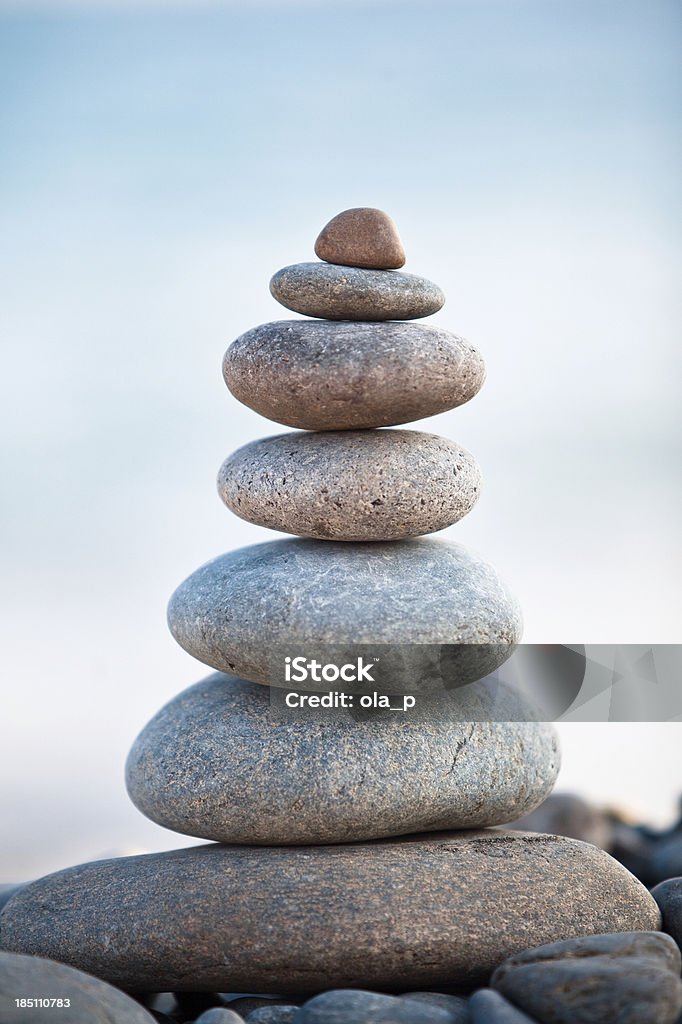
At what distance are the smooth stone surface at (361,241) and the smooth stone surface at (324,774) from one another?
1.71 meters

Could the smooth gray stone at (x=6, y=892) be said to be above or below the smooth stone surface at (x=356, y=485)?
below

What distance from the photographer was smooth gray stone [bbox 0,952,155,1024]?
9.12 feet

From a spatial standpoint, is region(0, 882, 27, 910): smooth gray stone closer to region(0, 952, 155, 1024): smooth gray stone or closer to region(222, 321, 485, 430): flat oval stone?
region(0, 952, 155, 1024): smooth gray stone

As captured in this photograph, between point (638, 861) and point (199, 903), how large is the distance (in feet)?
9.91

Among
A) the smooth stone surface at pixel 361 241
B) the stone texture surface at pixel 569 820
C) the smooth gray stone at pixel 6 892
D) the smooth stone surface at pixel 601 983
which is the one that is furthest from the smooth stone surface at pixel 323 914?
the stone texture surface at pixel 569 820

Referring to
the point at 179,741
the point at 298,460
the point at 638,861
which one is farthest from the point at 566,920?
the point at 638,861

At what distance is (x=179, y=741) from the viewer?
4062 mm

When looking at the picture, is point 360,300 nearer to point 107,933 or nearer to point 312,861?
point 312,861

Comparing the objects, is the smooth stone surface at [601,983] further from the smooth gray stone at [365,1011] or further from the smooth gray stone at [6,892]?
the smooth gray stone at [6,892]

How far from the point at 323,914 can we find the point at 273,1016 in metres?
0.37

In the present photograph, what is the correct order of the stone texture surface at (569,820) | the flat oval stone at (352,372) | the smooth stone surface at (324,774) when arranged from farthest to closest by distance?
the stone texture surface at (569,820), the flat oval stone at (352,372), the smooth stone surface at (324,774)

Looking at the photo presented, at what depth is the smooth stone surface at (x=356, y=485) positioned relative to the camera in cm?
399

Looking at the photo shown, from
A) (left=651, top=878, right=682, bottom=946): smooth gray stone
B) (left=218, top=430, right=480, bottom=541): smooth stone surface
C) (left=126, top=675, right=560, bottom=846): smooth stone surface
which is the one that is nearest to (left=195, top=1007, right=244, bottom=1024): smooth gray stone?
(left=126, top=675, right=560, bottom=846): smooth stone surface

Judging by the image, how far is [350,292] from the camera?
4.12m
